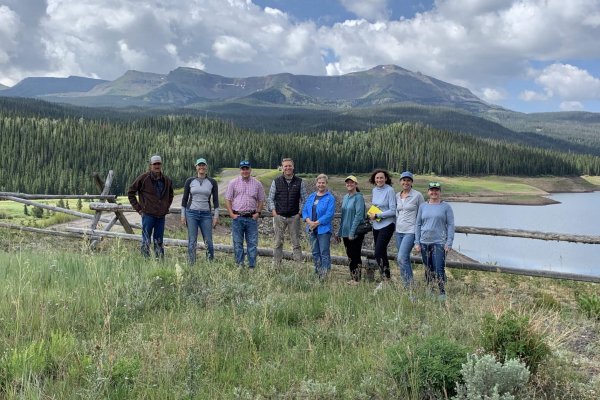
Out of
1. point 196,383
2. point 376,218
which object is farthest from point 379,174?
point 196,383

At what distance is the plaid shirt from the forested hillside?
9028cm

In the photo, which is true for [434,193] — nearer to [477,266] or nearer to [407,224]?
[407,224]

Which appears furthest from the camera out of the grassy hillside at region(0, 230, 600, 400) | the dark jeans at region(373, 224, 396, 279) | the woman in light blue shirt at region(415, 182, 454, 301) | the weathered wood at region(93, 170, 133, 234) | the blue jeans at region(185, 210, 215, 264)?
the weathered wood at region(93, 170, 133, 234)

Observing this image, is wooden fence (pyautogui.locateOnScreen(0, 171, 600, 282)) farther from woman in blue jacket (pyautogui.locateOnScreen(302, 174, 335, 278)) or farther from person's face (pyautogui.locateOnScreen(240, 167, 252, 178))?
person's face (pyautogui.locateOnScreen(240, 167, 252, 178))

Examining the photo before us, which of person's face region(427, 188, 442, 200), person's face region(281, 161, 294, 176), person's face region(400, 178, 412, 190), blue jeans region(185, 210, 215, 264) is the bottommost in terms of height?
blue jeans region(185, 210, 215, 264)

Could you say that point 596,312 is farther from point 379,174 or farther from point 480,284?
point 379,174

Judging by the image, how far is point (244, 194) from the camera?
9109 millimetres

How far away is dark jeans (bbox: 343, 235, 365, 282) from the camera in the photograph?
8.63 meters

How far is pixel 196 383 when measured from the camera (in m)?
3.51

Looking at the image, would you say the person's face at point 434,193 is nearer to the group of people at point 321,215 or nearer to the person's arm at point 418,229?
the group of people at point 321,215

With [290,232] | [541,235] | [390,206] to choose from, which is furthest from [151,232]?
[541,235]

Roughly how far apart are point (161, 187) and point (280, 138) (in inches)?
5003

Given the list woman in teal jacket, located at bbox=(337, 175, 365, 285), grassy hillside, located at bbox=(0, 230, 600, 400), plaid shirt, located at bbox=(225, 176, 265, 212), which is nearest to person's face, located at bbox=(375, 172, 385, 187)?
woman in teal jacket, located at bbox=(337, 175, 365, 285)

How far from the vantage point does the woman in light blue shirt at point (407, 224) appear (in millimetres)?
7930
